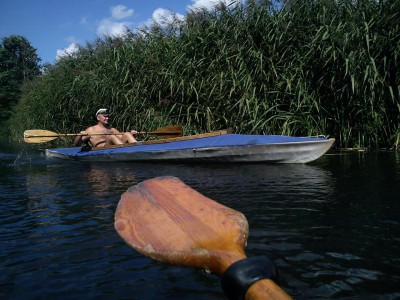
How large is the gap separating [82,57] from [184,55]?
5363 millimetres

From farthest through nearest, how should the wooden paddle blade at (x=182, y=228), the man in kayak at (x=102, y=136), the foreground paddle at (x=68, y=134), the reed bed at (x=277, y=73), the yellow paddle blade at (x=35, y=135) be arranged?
1. the yellow paddle blade at (x=35, y=135)
2. the man in kayak at (x=102, y=136)
3. the foreground paddle at (x=68, y=134)
4. the reed bed at (x=277, y=73)
5. the wooden paddle blade at (x=182, y=228)

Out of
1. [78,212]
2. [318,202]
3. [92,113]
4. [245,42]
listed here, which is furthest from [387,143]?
[92,113]

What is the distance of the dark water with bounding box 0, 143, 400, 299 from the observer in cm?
165

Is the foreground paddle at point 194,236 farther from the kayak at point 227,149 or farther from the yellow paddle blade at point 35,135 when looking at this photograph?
the yellow paddle blade at point 35,135

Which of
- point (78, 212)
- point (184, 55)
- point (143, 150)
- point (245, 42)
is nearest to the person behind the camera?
point (78, 212)

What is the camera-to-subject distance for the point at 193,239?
1398 millimetres

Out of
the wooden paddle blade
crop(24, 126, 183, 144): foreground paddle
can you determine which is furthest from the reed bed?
the wooden paddle blade

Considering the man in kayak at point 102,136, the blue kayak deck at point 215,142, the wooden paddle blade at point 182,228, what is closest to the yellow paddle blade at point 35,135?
the man in kayak at point 102,136

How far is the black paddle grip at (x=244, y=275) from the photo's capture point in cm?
109

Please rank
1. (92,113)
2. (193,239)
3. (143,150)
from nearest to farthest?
(193,239) < (143,150) < (92,113)

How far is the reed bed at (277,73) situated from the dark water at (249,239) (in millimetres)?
1530

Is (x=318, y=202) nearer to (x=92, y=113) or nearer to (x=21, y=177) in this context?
(x=21, y=177)

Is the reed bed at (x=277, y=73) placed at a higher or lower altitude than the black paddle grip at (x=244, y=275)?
higher

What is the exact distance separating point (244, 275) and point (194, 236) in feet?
1.13
